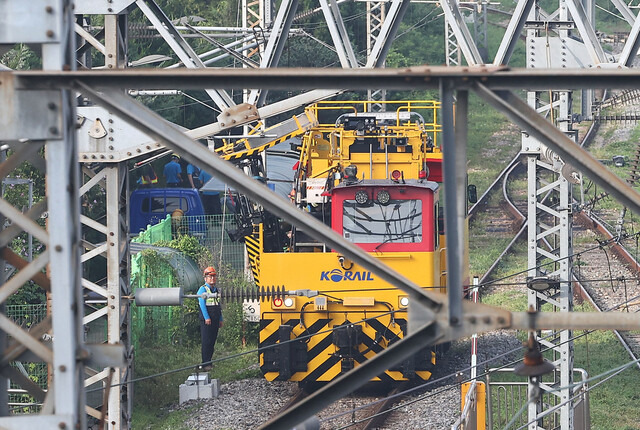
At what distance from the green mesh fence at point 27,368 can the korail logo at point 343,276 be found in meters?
3.73

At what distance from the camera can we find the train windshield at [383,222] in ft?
47.2

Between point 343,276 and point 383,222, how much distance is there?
0.94m

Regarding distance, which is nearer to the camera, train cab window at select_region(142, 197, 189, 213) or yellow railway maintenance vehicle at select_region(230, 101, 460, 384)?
yellow railway maintenance vehicle at select_region(230, 101, 460, 384)

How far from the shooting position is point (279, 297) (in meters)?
14.0

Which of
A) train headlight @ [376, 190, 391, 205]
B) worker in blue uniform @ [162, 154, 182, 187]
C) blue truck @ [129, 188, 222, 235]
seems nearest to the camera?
train headlight @ [376, 190, 391, 205]

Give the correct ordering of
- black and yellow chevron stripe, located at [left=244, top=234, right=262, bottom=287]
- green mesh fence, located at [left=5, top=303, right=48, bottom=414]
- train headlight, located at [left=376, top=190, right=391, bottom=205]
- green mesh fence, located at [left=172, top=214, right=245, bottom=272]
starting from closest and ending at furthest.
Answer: green mesh fence, located at [left=5, top=303, right=48, bottom=414] → train headlight, located at [left=376, top=190, right=391, bottom=205] → black and yellow chevron stripe, located at [left=244, top=234, right=262, bottom=287] → green mesh fence, located at [left=172, top=214, right=245, bottom=272]

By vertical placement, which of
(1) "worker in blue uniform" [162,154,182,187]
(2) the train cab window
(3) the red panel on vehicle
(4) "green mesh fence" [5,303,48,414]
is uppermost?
(3) the red panel on vehicle

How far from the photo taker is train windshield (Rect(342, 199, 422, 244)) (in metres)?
14.4

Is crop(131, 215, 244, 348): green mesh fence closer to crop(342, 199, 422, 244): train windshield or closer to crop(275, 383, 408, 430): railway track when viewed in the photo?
crop(275, 383, 408, 430): railway track

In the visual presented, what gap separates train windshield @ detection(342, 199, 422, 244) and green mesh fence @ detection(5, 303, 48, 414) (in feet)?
13.9

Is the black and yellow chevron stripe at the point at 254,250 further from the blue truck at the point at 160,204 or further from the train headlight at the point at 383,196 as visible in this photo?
the blue truck at the point at 160,204

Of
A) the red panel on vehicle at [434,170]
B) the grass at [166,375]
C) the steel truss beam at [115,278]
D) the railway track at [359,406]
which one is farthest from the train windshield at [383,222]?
the steel truss beam at [115,278]

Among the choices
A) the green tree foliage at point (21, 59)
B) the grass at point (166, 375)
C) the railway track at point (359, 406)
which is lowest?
the railway track at point (359, 406)

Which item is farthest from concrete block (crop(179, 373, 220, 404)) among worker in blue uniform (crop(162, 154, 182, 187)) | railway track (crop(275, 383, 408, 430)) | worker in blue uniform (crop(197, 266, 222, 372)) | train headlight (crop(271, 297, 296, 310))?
worker in blue uniform (crop(162, 154, 182, 187))
